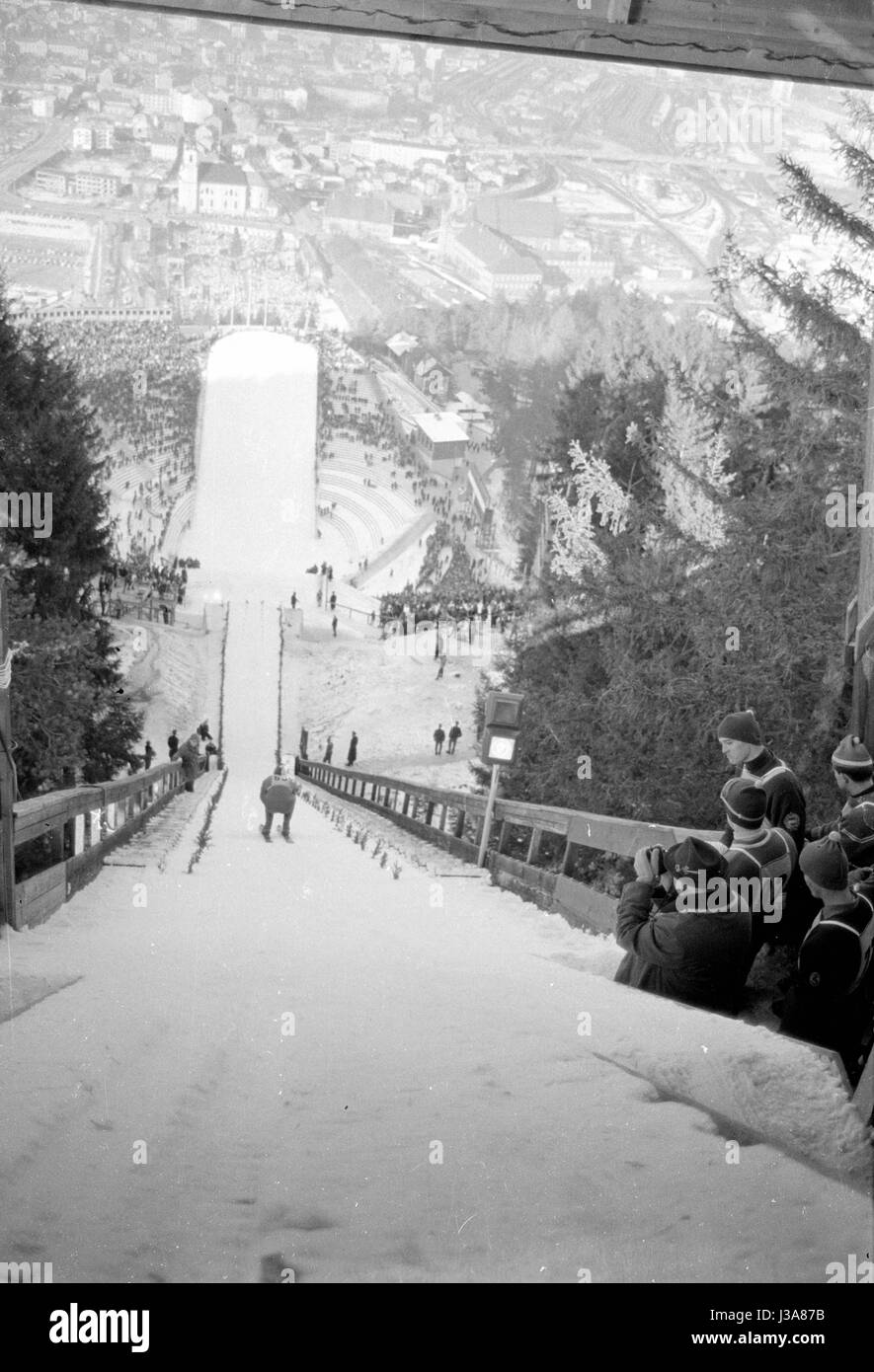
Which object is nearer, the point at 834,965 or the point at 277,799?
the point at 834,965

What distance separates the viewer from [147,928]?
359 centimetres

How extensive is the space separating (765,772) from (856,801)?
23 centimetres

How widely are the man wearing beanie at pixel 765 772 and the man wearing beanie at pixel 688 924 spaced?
0.39 metres

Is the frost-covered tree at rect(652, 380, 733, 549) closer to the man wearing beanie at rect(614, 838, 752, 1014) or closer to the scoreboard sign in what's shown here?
the scoreboard sign

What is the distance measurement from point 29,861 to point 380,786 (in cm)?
121

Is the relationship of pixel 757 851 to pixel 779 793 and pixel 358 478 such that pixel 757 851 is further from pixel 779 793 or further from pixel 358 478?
pixel 358 478

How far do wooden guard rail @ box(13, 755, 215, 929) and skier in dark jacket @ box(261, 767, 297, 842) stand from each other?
0.24 m

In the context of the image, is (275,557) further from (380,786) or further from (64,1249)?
(64,1249)

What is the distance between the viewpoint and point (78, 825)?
4094 millimetres

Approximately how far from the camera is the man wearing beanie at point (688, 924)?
2.73 meters

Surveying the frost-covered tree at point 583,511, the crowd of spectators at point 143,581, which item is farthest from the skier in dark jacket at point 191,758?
the frost-covered tree at point 583,511

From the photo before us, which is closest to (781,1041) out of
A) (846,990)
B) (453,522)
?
(846,990)

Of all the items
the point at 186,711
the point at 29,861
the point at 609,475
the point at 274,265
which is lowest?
the point at 29,861

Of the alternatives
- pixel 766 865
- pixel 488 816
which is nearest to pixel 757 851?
pixel 766 865
